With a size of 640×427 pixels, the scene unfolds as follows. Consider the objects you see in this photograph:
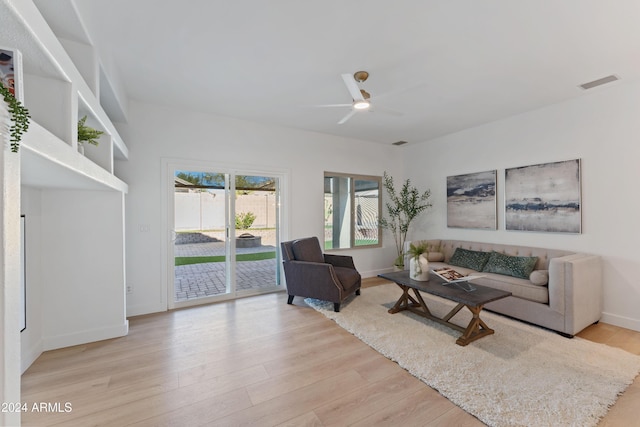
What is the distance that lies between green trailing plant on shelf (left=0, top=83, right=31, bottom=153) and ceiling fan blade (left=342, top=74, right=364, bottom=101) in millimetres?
2172

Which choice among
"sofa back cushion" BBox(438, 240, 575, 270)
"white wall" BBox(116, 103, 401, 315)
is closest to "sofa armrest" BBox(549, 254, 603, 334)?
"sofa back cushion" BBox(438, 240, 575, 270)

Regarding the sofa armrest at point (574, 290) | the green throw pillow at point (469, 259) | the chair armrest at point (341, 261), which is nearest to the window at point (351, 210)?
the chair armrest at point (341, 261)

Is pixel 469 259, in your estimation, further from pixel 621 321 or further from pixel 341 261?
pixel 341 261

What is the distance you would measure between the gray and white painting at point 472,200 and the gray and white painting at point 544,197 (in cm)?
24

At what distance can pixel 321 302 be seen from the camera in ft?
13.1

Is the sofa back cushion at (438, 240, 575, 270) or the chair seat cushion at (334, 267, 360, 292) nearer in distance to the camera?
the sofa back cushion at (438, 240, 575, 270)

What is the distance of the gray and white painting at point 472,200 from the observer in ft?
14.6

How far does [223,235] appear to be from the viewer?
170 inches

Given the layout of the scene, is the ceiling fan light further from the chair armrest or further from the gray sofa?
the gray sofa

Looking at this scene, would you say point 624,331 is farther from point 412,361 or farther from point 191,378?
point 191,378

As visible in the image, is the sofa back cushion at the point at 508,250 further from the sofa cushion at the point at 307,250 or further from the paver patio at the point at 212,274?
the paver patio at the point at 212,274

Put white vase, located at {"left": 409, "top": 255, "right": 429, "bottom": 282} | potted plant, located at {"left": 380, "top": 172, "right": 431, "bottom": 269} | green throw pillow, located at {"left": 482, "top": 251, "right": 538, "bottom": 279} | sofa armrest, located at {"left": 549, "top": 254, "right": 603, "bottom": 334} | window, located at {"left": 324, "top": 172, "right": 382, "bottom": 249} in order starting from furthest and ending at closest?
potted plant, located at {"left": 380, "top": 172, "right": 431, "bottom": 269}, window, located at {"left": 324, "top": 172, "right": 382, "bottom": 249}, green throw pillow, located at {"left": 482, "top": 251, "right": 538, "bottom": 279}, white vase, located at {"left": 409, "top": 255, "right": 429, "bottom": 282}, sofa armrest, located at {"left": 549, "top": 254, "right": 603, "bottom": 334}

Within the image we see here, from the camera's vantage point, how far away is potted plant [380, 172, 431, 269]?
548 centimetres

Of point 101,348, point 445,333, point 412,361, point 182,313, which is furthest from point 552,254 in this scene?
point 101,348
